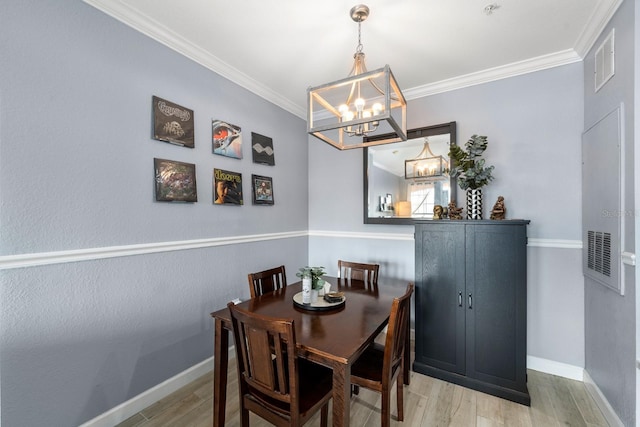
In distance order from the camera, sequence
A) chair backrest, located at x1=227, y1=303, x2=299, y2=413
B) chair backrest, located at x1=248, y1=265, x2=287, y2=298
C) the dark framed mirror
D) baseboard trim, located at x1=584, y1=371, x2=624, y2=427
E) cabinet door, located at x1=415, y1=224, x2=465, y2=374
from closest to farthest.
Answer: chair backrest, located at x1=227, y1=303, x2=299, y2=413 → baseboard trim, located at x1=584, y1=371, x2=624, y2=427 → chair backrest, located at x1=248, y1=265, x2=287, y2=298 → cabinet door, located at x1=415, y1=224, x2=465, y2=374 → the dark framed mirror

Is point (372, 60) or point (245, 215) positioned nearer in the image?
point (372, 60)

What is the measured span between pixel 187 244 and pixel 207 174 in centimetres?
62

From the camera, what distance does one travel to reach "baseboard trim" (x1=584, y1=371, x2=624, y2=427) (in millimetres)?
1671

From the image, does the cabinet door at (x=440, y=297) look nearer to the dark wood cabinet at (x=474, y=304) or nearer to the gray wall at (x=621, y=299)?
the dark wood cabinet at (x=474, y=304)

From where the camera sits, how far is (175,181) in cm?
210

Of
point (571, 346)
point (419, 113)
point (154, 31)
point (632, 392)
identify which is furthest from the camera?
point (419, 113)

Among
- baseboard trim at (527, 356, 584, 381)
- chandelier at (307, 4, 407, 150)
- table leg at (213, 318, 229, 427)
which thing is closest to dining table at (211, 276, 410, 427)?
table leg at (213, 318, 229, 427)

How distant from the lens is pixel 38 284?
57.9 inches

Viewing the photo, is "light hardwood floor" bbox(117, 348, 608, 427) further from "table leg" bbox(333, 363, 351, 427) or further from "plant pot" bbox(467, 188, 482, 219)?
"plant pot" bbox(467, 188, 482, 219)

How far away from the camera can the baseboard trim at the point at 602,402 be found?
5.48 ft

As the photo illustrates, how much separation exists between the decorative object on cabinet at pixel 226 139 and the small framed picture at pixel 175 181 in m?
0.34

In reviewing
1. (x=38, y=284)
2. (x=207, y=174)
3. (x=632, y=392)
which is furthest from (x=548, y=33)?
(x=38, y=284)

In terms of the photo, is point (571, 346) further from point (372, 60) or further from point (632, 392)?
point (372, 60)

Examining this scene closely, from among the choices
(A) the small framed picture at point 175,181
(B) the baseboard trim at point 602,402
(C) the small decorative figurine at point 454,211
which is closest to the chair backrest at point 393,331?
(C) the small decorative figurine at point 454,211
